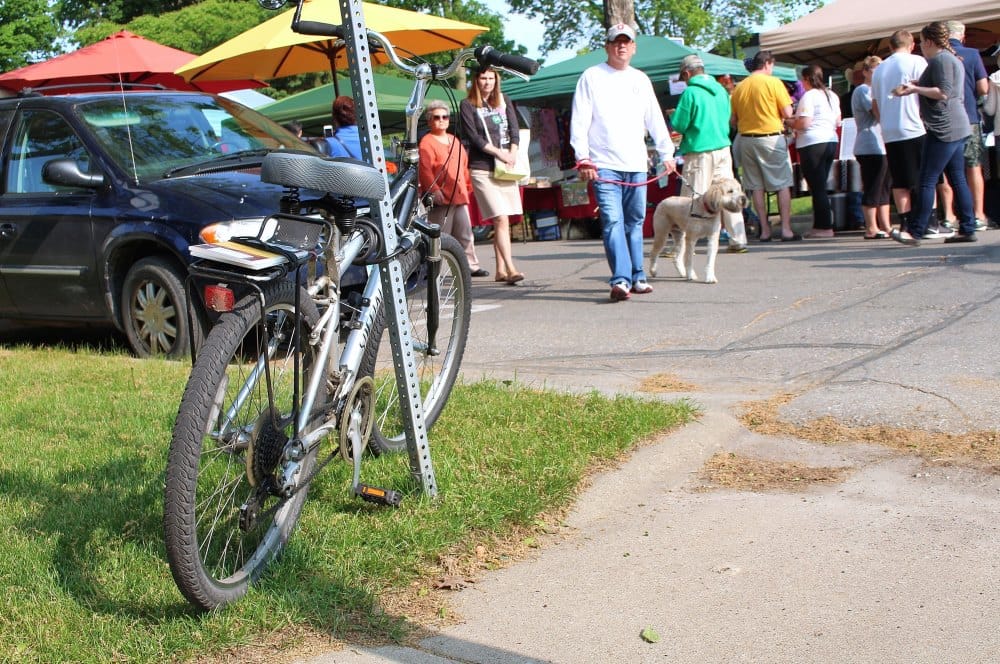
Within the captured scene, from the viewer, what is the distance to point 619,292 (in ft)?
29.9

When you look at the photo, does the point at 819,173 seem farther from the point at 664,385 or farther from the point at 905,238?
the point at 664,385

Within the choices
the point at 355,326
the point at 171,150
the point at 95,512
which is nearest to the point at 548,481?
the point at 355,326

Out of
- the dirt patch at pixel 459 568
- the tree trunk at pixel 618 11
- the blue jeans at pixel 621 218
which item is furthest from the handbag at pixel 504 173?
the tree trunk at pixel 618 11

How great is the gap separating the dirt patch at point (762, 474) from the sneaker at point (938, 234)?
760 centimetres

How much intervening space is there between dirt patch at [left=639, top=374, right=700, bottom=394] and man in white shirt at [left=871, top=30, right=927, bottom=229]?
627cm

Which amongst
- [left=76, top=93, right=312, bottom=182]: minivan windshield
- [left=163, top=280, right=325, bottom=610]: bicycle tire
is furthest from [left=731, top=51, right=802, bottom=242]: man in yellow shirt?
[left=163, top=280, right=325, bottom=610]: bicycle tire

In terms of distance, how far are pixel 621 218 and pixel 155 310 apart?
366 centimetres

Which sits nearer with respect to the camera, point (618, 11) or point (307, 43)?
point (307, 43)

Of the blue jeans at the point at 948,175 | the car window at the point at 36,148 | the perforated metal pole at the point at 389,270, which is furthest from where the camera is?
the blue jeans at the point at 948,175

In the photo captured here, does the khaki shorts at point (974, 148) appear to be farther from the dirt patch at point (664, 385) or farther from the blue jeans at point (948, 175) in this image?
the dirt patch at point (664, 385)

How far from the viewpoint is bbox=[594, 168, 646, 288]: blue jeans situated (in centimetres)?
895

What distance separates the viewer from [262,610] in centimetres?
323

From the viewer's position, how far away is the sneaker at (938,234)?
457 inches

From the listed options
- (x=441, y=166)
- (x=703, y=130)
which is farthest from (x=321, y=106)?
(x=441, y=166)
